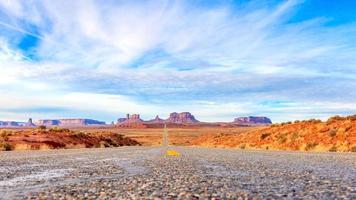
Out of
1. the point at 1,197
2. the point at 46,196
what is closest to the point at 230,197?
the point at 46,196

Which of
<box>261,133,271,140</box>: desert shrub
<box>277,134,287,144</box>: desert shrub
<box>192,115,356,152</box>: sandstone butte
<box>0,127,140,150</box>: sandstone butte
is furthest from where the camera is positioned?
<box>261,133,271,140</box>: desert shrub

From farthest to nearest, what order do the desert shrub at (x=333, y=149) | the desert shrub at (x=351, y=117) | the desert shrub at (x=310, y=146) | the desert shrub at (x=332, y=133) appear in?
the desert shrub at (x=351, y=117) < the desert shrub at (x=332, y=133) < the desert shrub at (x=310, y=146) < the desert shrub at (x=333, y=149)

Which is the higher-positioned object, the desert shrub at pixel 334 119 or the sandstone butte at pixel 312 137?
the desert shrub at pixel 334 119

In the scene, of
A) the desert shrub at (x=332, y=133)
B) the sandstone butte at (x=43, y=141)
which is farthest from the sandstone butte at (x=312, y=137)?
the sandstone butte at (x=43, y=141)

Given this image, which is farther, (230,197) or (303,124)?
(303,124)

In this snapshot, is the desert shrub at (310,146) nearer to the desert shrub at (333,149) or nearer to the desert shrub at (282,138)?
the desert shrub at (333,149)

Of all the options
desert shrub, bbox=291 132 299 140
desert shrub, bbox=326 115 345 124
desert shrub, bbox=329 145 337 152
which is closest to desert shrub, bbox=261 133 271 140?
desert shrub, bbox=291 132 299 140

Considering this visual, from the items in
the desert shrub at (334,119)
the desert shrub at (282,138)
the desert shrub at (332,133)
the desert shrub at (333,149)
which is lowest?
the desert shrub at (333,149)

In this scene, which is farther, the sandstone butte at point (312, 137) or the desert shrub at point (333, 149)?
the sandstone butte at point (312, 137)

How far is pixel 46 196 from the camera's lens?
7.64 metres

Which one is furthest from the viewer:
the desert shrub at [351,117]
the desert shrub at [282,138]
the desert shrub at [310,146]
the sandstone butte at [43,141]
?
the desert shrub at [282,138]

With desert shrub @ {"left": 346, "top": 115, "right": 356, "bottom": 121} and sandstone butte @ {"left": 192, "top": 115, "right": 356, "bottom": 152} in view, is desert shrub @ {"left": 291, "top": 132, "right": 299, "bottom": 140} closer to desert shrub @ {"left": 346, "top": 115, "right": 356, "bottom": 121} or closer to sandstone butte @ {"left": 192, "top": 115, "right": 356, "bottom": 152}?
sandstone butte @ {"left": 192, "top": 115, "right": 356, "bottom": 152}

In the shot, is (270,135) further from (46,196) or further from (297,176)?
(46,196)

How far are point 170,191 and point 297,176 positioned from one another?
13.1ft
